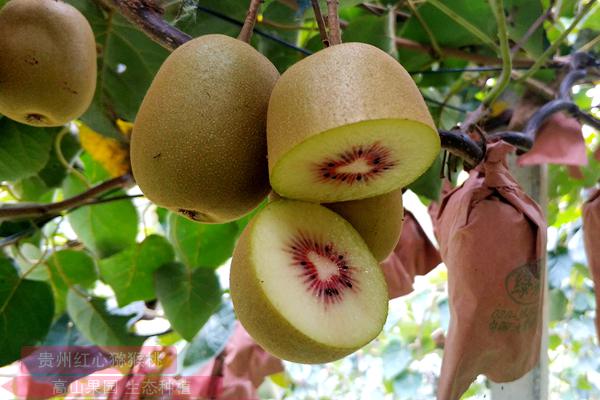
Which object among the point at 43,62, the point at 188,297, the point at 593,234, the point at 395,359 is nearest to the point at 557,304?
the point at 593,234

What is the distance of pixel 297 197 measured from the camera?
0.40m

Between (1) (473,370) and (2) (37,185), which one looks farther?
(2) (37,185)

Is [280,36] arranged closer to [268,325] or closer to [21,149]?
[21,149]

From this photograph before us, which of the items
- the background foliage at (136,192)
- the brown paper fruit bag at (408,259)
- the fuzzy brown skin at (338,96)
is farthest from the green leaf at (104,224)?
the fuzzy brown skin at (338,96)

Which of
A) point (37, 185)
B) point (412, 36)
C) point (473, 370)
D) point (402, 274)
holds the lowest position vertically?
point (473, 370)

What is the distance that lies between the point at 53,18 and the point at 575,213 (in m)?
1.25

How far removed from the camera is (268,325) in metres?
0.35

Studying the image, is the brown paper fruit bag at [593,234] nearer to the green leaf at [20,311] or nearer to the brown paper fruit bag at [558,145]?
the brown paper fruit bag at [558,145]

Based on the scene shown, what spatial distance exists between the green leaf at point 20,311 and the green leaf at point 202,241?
0.22 m

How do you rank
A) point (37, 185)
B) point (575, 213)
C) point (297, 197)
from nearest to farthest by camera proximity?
point (297, 197)
point (37, 185)
point (575, 213)

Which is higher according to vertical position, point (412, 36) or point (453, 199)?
point (412, 36)

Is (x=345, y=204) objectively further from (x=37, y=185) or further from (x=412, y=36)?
(x=37, y=185)

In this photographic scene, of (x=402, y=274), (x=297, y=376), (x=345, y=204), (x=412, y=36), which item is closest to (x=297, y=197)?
(x=345, y=204)

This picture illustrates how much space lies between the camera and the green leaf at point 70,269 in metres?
1.08
